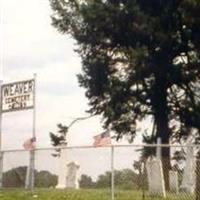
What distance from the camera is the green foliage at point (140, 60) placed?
4116cm

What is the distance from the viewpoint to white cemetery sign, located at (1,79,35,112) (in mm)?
30962

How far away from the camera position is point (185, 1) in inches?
1578

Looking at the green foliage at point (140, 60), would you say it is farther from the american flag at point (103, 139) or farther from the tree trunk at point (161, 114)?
the american flag at point (103, 139)

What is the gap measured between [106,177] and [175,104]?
20.2 m

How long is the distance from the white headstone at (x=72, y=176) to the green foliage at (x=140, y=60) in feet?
46.5

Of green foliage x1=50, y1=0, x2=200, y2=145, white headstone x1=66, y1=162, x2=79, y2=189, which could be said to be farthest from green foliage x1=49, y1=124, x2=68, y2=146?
white headstone x1=66, y1=162, x2=79, y2=189

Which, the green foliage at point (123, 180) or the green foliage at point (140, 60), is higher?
the green foliage at point (140, 60)

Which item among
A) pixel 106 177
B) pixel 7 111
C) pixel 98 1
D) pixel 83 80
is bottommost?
pixel 106 177

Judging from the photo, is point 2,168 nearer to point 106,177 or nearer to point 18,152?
point 18,152

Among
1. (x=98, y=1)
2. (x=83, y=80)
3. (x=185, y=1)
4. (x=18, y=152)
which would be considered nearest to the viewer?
(x=18, y=152)

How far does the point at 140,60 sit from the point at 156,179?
57.1 feet

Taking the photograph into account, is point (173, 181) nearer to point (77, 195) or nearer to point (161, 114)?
point (77, 195)

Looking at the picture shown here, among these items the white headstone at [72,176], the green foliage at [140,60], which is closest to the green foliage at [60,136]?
the green foliage at [140,60]

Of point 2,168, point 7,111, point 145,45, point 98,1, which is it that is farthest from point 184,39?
point 2,168
